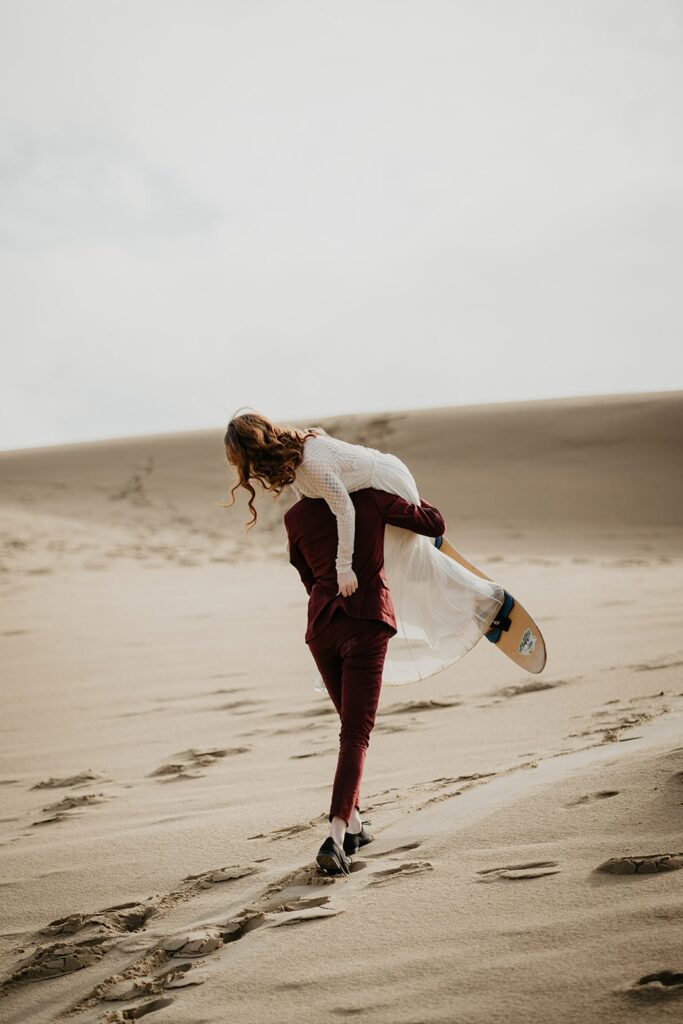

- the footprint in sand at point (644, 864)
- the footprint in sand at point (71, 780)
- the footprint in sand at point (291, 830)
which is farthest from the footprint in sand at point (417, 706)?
the footprint in sand at point (644, 864)

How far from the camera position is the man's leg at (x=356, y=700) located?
2969mm

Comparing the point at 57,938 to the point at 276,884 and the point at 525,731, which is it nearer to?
the point at 276,884

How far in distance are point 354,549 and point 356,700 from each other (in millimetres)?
489

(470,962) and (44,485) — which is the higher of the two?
(44,485)

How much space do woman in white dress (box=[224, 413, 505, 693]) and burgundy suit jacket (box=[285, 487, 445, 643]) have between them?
48 millimetres

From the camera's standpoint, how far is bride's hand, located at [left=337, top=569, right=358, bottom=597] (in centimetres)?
309

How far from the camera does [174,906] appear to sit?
9.25ft

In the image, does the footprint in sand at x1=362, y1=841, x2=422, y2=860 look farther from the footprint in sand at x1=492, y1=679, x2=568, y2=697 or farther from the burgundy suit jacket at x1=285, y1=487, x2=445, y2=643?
the footprint in sand at x1=492, y1=679, x2=568, y2=697

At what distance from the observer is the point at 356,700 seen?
3068 mm

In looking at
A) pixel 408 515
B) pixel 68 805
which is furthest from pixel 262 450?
pixel 68 805

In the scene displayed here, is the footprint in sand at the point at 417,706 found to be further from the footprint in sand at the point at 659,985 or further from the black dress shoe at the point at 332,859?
the footprint in sand at the point at 659,985

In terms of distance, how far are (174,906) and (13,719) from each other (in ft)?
11.2

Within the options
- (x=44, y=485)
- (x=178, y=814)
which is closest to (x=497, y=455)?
(x=44, y=485)

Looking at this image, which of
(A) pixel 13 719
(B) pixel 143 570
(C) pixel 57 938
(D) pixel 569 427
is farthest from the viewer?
(D) pixel 569 427
